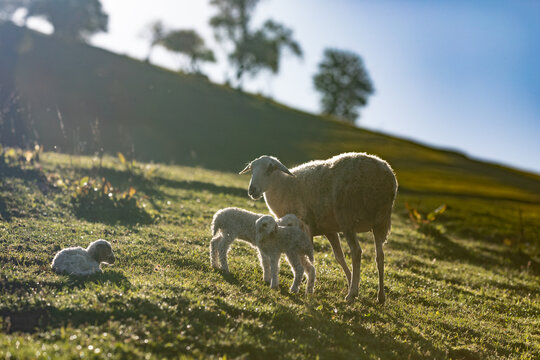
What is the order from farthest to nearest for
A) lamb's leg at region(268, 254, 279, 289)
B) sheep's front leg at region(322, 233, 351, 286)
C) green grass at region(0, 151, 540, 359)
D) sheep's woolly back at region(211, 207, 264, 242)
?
1. sheep's front leg at region(322, 233, 351, 286)
2. sheep's woolly back at region(211, 207, 264, 242)
3. lamb's leg at region(268, 254, 279, 289)
4. green grass at region(0, 151, 540, 359)

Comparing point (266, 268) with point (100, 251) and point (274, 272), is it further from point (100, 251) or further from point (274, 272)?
point (100, 251)

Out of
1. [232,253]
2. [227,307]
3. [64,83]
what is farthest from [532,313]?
[64,83]

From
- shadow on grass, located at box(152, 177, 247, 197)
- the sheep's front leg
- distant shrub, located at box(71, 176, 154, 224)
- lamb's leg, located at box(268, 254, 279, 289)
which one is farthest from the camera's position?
shadow on grass, located at box(152, 177, 247, 197)

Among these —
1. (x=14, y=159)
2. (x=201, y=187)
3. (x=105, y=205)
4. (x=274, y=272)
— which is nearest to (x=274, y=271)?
(x=274, y=272)

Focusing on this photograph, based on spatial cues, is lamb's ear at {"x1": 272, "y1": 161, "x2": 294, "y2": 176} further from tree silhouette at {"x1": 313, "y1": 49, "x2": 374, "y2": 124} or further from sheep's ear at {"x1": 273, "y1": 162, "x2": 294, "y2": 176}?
tree silhouette at {"x1": 313, "y1": 49, "x2": 374, "y2": 124}

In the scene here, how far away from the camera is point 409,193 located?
37.7 meters

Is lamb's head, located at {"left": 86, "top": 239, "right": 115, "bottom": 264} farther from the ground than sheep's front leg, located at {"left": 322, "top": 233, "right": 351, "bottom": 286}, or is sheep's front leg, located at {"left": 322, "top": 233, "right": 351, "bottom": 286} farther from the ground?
sheep's front leg, located at {"left": 322, "top": 233, "right": 351, "bottom": 286}

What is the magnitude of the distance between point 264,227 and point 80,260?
354 centimetres

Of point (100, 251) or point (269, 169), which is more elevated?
point (269, 169)

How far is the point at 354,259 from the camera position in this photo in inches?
353

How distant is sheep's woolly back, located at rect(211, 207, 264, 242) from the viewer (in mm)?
9367

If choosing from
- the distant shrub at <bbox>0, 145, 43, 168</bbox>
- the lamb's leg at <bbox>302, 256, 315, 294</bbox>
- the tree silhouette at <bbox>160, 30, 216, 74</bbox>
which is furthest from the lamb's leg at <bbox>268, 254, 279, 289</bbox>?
the tree silhouette at <bbox>160, 30, 216, 74</bbox>

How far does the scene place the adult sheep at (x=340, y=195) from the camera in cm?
895

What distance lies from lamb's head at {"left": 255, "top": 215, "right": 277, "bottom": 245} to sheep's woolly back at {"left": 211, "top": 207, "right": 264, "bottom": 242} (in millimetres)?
755
